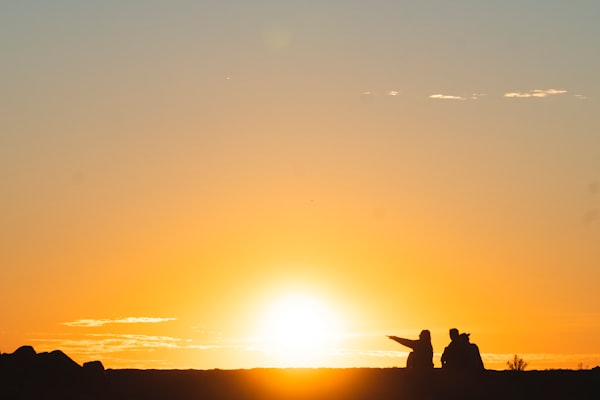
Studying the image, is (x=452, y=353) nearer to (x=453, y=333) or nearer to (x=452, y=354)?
(x=452, y=354)

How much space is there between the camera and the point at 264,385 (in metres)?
50.4

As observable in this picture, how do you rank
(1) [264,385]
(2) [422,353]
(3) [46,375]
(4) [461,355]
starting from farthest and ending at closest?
(1) [264,385], (2) [422,353], (4) [461,355], (3) [46,375]

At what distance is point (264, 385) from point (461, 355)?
642cm

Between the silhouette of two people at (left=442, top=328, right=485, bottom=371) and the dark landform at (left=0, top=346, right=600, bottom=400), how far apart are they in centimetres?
25

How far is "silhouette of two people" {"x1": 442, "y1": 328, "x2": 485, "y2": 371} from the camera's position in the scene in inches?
1933

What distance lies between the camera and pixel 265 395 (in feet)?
160

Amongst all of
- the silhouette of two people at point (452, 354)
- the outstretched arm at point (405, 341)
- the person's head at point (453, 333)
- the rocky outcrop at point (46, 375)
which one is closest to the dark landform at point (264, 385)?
the rocky outcrop at point (46, 375)

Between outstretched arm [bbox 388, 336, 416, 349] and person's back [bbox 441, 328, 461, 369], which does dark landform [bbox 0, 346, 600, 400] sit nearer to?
person's back [bbox 441, 328, 461, 369]

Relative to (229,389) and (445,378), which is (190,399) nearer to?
(229,389)

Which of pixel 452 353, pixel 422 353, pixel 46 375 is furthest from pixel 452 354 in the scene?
pixel 46 375

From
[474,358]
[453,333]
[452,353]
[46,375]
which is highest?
[453,333]

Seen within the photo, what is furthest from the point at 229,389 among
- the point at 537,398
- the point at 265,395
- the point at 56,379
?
the point at 537,398

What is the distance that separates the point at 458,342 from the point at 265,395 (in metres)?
6.31

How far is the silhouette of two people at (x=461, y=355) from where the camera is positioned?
49094mm
